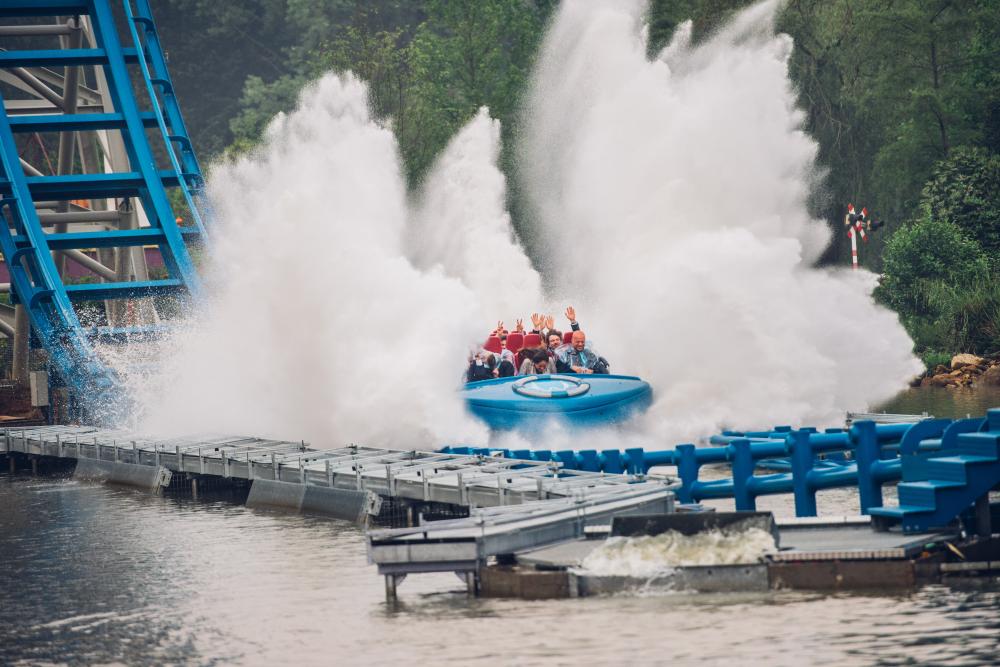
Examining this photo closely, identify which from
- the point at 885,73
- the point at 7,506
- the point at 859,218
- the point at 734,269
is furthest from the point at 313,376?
the point at 885,73

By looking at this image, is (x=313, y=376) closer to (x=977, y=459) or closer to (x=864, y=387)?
(x=864, y=387)

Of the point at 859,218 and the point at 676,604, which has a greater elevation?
the point at 859,218

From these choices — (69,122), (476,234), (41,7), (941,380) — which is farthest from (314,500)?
(41,7)

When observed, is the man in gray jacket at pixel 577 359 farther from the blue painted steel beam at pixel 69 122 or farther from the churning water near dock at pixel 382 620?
the blue painted steel beam at pixel 69 122

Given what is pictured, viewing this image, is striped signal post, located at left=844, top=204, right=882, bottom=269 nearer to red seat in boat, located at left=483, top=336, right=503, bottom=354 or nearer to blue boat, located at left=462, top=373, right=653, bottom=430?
red seat in boat, located at left=483, top=336, right=503, bottom=354

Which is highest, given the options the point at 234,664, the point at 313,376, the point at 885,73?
the point at 885,73

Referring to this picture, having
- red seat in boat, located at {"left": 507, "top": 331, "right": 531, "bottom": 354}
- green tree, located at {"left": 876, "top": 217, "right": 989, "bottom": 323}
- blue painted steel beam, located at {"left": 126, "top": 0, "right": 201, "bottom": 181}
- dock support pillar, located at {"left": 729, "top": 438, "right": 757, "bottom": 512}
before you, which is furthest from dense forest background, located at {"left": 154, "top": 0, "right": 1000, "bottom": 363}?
dock support pillar, located at {"left": 729, "top": 438, "right": 757, "bottom": 512}
